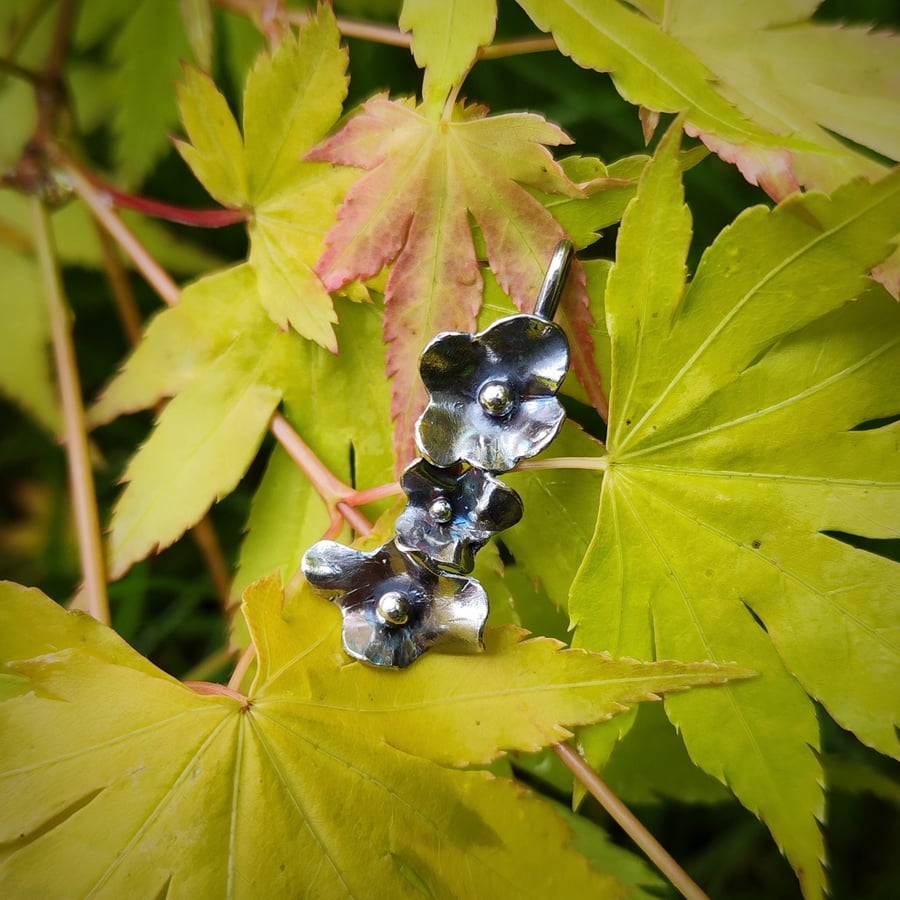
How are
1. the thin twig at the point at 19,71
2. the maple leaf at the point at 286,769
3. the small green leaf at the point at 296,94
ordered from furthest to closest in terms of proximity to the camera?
1. the thin twig at the point at 19,71
2. the small green leaf at the point at 296,94
3. the maple leaf at the point at 286,769

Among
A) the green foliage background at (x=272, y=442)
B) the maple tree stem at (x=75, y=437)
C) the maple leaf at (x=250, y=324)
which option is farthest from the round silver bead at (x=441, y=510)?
the green foliage background at (x=272, y=442)

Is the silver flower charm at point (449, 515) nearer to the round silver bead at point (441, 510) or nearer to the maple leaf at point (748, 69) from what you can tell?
the round silver bead at point (441, 510)

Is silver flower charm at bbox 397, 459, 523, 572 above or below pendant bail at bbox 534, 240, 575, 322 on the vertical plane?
below

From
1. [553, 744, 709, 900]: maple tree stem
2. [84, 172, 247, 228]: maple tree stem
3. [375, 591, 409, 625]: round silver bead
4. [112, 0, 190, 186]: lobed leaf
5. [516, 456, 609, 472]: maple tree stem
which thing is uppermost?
[112, 0, 190, 186]: lobed leaf

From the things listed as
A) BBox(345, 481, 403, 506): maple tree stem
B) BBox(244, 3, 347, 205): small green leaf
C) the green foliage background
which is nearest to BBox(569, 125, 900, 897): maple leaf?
BBox(345, 481, 403, 506): maple tree stem

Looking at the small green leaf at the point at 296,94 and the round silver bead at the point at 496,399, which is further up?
the small green leaf at the point at 296,94

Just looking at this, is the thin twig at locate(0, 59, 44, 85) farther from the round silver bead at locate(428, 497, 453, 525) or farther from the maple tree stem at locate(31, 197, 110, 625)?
the round silver bead at locate(428, 497, 453, 525)

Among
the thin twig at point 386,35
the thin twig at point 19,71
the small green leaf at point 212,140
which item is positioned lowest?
the small green leaf at point 212,140
